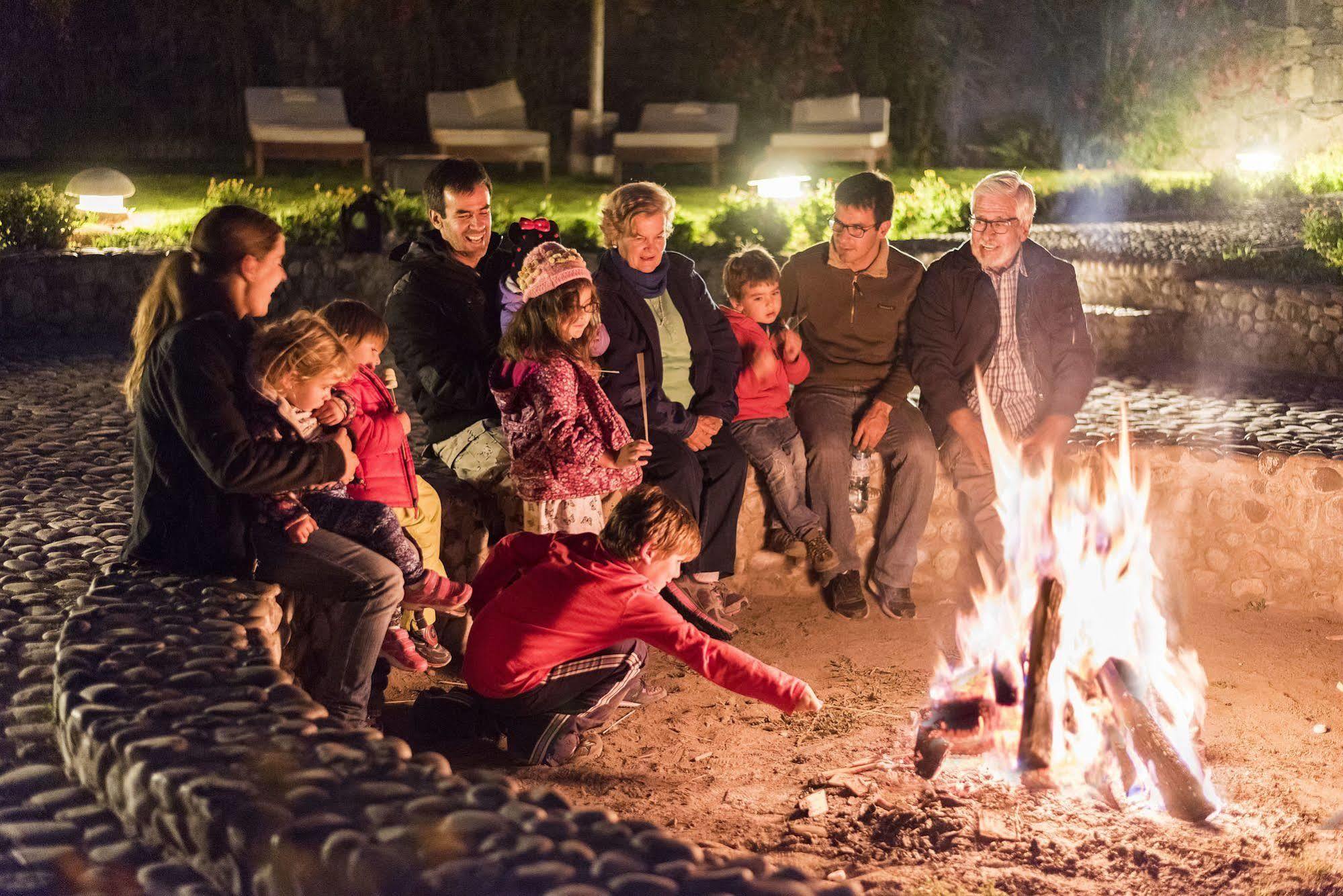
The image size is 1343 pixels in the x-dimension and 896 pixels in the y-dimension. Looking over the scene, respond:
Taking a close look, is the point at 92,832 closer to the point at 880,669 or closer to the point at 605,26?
the point at 880,669

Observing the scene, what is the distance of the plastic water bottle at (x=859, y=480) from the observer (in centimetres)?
662

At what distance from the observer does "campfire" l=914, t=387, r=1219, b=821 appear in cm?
470

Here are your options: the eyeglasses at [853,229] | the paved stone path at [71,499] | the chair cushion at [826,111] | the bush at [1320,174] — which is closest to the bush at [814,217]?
the paved stone path at [71,499]

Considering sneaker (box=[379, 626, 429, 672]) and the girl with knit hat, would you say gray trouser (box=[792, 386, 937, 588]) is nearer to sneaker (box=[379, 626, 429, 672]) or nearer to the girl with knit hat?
the girl with knit hat

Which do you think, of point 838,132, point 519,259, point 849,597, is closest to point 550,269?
point 519,259

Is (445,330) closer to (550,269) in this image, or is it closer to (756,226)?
(550,269)

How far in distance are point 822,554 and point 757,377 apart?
2.81 feet

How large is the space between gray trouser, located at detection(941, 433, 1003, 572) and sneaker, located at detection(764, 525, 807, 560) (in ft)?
2.61

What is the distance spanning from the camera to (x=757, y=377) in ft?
20.8

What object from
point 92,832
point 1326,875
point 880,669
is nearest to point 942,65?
point 880,669

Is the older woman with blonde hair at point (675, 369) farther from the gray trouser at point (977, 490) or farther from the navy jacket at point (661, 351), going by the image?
the gray trouser at point (977, 490)

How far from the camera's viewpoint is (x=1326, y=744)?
5.20m

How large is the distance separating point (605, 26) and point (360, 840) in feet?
64.9

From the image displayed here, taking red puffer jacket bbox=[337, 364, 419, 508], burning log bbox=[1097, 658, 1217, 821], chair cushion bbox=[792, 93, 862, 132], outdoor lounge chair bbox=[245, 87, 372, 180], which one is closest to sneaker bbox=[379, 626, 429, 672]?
red puffer jacket bbox=[337, 364, 419, 508]
